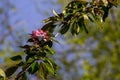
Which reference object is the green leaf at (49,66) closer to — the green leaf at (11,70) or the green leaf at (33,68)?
the green leaf at (33,68)

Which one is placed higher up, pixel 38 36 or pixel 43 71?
pixel 38 36

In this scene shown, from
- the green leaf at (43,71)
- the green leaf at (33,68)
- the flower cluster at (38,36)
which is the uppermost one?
the flower cluster at (38,36)

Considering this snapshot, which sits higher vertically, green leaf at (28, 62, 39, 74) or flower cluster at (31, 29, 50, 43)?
flower cluster at (31, 29, 50, 43)

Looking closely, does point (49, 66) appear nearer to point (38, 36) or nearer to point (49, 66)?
point (49, 66)

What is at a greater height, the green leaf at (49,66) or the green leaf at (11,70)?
the green leaf at (11,70)

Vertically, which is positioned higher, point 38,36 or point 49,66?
point 38,36

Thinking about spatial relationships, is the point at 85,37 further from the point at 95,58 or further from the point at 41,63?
the point at 41,63

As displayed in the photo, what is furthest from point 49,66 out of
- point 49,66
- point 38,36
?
point 38,36

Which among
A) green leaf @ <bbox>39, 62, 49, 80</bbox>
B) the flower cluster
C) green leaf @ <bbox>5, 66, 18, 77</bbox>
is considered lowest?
green leaf @ <bbox>39, 62, 49, 80</bbox>

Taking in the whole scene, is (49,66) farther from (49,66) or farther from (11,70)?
(11,70)

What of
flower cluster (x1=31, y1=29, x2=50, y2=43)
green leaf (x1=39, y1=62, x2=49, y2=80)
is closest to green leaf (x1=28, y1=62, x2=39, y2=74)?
green leaf (x1=39, y1=62, x2=49, y2=80)

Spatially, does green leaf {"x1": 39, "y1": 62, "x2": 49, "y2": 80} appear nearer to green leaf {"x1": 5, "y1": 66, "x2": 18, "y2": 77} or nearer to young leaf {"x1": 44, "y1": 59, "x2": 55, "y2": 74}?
young leaf {"x1": 44, "y1": 59, "x2": 55, "y2": 74}

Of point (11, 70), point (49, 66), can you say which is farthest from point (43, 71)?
point (11, 70)

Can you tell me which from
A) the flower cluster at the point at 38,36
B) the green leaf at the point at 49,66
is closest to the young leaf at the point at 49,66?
the green leaf at the point at 49,66
